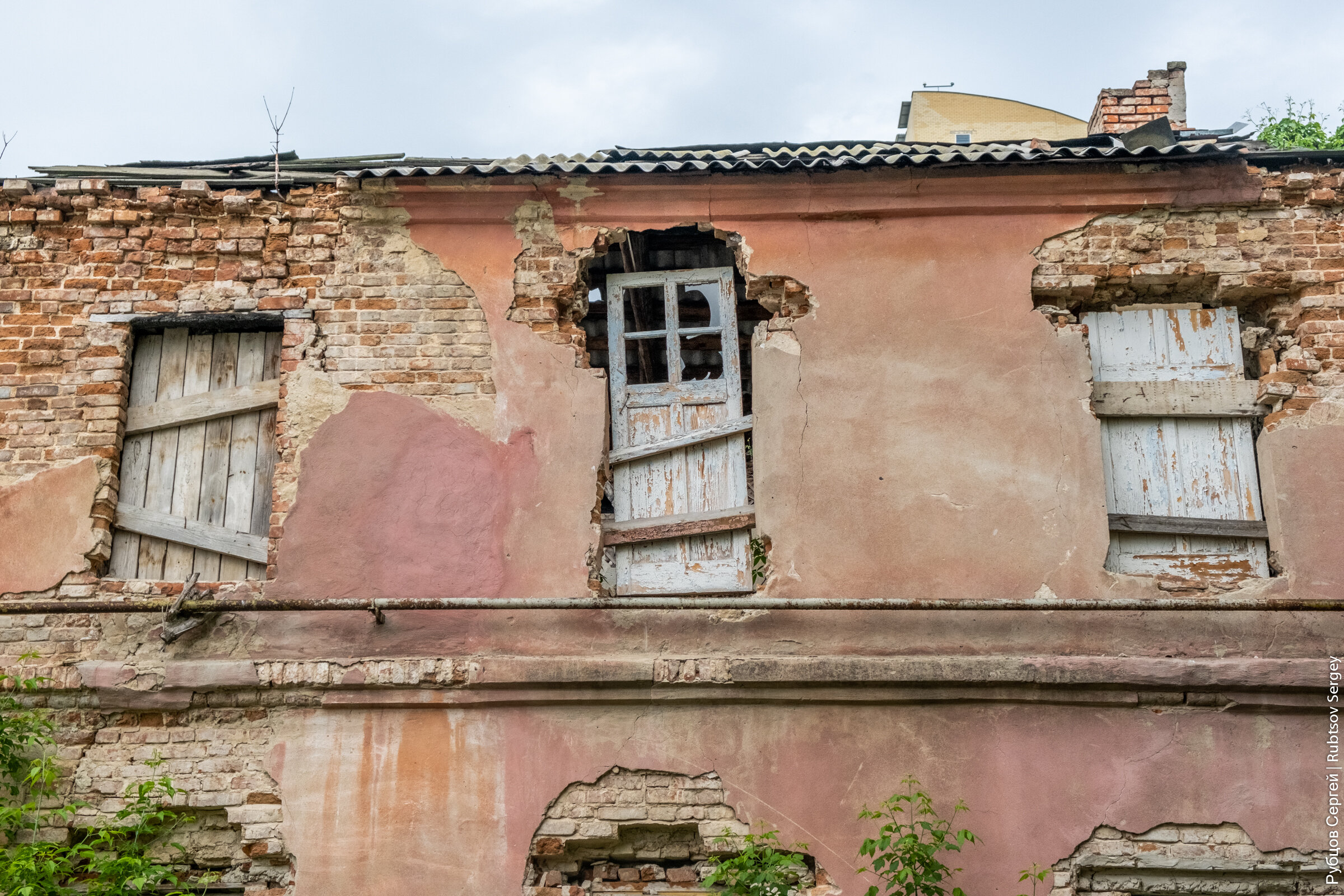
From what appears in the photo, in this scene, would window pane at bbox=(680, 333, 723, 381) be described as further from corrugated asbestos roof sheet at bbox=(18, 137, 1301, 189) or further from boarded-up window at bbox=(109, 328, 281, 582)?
boarded-up window at bbox=(109, 328, 281, 582)

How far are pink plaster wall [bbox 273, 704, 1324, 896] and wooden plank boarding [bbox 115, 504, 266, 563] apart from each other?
1083 millimetres

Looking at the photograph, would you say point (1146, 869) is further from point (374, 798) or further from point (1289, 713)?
point (374, 798)

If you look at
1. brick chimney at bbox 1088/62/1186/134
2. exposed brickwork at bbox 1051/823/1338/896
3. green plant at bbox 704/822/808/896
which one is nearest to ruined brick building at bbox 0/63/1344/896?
exposed brickwork at bbox 1051/823/1338/896

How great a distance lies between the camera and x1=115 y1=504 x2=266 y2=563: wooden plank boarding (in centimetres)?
630

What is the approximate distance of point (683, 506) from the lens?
6586 millimetres

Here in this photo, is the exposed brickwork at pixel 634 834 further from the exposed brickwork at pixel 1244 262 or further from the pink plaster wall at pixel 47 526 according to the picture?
the exposed brickwork at pixel 1244 262

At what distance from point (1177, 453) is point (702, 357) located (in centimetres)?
288

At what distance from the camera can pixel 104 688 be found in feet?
19.1

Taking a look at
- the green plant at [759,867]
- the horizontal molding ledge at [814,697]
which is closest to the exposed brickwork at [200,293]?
the horizontal molding ledge at [814,697]

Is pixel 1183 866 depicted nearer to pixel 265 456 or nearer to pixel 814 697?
pixel 814 697

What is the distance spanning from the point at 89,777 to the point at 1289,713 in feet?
19.8

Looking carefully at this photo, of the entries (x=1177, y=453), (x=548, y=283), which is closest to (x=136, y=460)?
(x=548, y=283)

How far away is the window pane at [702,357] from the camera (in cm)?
736

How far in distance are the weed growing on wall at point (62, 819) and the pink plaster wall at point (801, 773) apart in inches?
25.6
